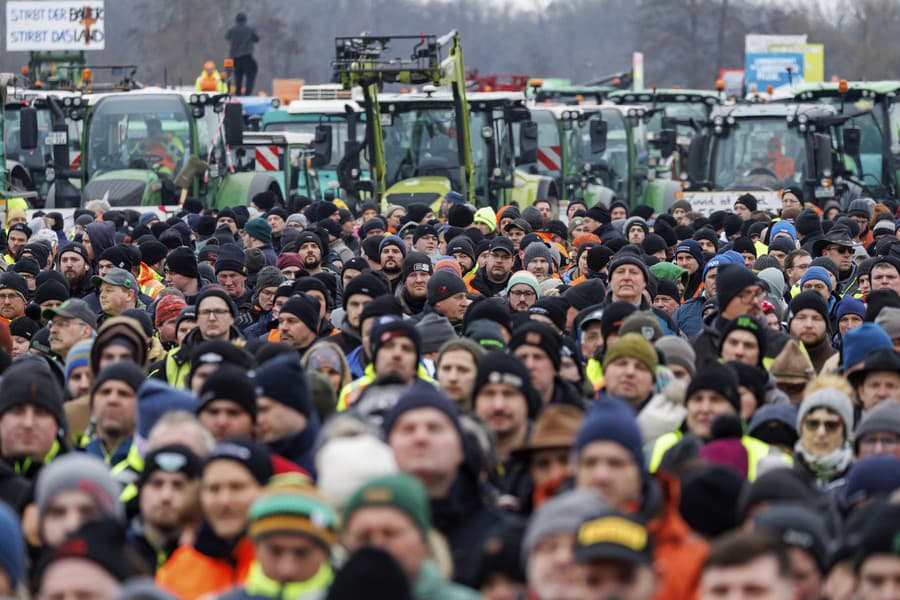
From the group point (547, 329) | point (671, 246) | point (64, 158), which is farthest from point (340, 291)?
point (64, 158)

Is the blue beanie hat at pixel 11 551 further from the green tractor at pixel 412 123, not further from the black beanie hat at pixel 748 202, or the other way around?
the green tractor at pixel 412 123

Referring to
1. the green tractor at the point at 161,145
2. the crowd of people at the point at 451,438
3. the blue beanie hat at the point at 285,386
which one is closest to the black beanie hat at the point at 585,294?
the crowd of people at the point at 451,438

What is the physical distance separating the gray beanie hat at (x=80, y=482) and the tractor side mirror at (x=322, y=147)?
63.4 feet

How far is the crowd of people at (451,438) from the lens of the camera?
6012 mm

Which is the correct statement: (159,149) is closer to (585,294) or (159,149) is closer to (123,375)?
(585,294)

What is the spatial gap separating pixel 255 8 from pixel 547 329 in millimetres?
76474

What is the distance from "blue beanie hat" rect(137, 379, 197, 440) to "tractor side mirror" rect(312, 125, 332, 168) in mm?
17768

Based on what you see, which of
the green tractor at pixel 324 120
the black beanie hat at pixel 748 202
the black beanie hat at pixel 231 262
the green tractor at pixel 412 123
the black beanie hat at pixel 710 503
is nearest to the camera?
the black beanie hat at pixel 710 503

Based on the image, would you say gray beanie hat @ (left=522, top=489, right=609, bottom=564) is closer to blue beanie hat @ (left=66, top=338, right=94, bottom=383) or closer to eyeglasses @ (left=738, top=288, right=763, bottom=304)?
blue beanie hat @ (left=66, top=338, right=94, bottom=383)

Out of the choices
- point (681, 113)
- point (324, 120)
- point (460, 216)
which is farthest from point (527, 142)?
point (681, 113)

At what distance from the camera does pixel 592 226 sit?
20.2m

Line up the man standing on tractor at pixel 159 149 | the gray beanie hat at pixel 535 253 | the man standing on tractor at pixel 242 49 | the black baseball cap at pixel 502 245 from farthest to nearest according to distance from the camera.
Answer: the man standing on tractor at pixel 242 49, the man standing on tractor at pixel 159 149, the gray beanie hat at pixel 535 253, the black baseball cap at pixel 502 245

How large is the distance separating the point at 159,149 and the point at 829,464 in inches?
752

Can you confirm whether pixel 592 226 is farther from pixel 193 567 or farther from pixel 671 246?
pixel 193 567
